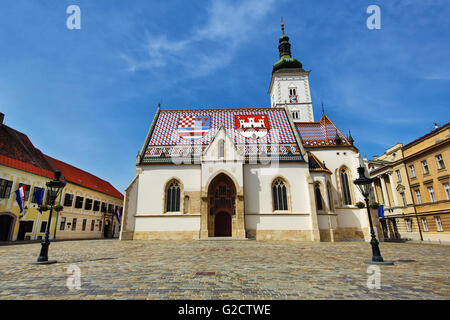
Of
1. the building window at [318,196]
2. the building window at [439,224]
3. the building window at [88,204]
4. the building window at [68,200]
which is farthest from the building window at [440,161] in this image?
the building window at [88,204]

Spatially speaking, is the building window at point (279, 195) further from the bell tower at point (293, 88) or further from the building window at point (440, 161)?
the bell tower at point (293, 88)

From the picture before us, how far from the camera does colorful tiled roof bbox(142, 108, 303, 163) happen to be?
2669cm

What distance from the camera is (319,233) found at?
22.5m

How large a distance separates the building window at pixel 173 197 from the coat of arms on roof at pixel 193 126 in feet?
21.6

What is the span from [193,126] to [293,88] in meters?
22.8

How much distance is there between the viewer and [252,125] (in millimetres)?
30344

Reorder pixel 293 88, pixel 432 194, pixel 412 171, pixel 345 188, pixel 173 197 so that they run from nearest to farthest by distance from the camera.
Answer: pixel 173 197 → pixel 432 194 → pixel 345 188 → pixel 412 171 → pixel 293 88

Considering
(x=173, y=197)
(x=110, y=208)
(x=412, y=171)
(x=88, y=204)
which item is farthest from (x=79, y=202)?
(x=412, y=171)

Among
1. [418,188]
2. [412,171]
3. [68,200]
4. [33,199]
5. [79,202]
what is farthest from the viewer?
[79,202]

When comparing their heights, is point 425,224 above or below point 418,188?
Answer: below

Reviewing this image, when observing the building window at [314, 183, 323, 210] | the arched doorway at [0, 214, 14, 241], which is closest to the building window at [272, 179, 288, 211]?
the building window at [314, 183, 323, 210]

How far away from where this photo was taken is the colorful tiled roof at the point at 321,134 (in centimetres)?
2873

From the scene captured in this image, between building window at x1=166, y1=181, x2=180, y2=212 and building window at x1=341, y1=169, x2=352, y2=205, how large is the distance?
60.4 ft

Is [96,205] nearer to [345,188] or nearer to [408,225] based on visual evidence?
[345,188]
